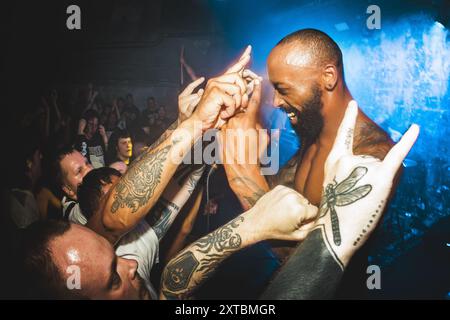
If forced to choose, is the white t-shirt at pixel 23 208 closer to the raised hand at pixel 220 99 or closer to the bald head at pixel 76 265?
the bald head at pixel 76 265

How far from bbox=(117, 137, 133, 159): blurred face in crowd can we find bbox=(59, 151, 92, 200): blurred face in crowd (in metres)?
A: 0.22

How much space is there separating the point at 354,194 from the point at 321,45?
0.87 m

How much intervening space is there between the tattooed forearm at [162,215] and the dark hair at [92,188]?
32cm

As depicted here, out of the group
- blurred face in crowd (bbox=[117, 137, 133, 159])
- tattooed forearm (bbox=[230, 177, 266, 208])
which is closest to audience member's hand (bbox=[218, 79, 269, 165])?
tattooed forearm (bbox=[230, 177, 266, 208])

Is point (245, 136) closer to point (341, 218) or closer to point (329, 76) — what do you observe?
point (329, 76)

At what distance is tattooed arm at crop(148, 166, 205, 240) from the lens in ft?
9.27

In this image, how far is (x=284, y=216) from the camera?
2527 mm

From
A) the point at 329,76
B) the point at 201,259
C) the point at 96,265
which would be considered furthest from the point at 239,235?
the point at 329,76

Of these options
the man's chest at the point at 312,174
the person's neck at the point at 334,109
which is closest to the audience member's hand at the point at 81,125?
the man's chest at the point at 312,174

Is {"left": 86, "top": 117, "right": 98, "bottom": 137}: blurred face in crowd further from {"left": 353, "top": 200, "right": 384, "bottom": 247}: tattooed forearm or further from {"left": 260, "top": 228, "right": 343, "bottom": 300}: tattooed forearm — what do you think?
{"left": 353, "top": 200, "right": 384, "bottom": 247}: tattooed forearm

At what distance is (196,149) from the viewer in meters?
2.77

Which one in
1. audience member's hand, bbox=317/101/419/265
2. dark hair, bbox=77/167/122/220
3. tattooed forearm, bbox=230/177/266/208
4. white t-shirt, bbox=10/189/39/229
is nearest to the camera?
audience member's hand, bbox=317/101/419/265

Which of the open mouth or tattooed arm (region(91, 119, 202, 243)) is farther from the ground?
the open mouth
